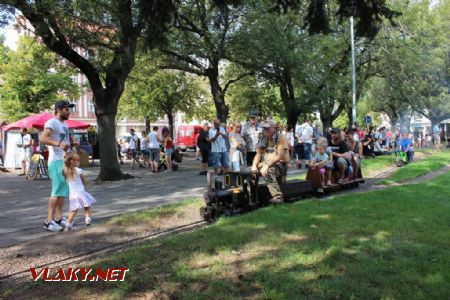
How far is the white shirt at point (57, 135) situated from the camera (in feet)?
21.9

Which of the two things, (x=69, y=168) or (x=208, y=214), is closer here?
(x=69, y=168)

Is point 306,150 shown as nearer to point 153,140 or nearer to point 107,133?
point 153,140

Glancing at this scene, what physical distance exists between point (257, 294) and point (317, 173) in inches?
248

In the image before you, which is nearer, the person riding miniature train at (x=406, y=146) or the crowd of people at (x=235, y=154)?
the crowd of people at (x=235, y=154)

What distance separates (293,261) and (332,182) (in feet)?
21.3

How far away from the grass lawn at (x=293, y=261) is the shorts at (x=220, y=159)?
6499mm

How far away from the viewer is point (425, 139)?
164 feet

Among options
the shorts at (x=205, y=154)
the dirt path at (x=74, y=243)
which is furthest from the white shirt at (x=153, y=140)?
the dirt path at (x=74, y=243)

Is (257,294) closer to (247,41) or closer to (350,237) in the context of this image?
(350,237)

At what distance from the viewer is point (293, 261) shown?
481 cm

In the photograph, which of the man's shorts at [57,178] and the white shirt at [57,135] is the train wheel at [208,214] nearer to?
the man's shorts at [57,178]

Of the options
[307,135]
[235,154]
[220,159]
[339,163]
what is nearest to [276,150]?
[339,163]

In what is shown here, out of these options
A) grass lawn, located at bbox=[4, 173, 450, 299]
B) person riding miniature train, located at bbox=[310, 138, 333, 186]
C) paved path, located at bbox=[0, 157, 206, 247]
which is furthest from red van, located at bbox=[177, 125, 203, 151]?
grass lawn, located at bbox=[4, 173, 450, 299]

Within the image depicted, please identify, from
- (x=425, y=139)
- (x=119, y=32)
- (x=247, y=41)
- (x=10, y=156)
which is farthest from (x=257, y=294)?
(x=425, y=139)
